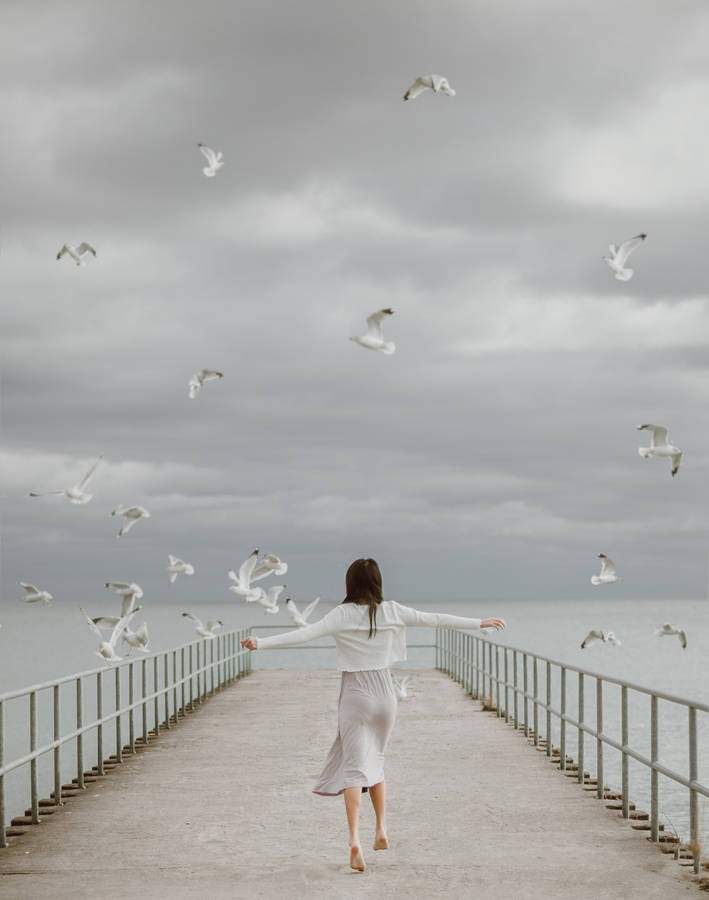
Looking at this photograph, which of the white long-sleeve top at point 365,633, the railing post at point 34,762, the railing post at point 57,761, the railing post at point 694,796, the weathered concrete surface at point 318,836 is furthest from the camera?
the railing post at point 57,761

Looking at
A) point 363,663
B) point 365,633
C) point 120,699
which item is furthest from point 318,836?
point 120,699

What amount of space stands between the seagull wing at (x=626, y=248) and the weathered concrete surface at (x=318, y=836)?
5233mm

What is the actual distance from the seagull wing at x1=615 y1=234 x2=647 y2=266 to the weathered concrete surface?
523cm

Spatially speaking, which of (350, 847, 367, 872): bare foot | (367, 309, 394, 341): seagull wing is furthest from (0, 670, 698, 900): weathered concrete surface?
(367, 309, 394, 341): seagull wing

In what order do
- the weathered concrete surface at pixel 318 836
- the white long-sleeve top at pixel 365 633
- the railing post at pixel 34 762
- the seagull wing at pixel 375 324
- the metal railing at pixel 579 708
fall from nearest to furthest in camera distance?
1. the weathered concrete surface at pixel 318 836
2. the white long-sleeve top at pixel 365 633
3. the metal railing at pixel 579 708
4. the railing post at pixel 34 762
5. the seagull wing at pixel 375 324

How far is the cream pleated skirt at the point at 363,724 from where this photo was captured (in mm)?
7902

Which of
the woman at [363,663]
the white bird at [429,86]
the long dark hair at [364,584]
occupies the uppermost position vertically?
the white bird at [429,86]

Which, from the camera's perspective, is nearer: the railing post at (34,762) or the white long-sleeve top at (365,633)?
the white long-sleeve top at (365,633)

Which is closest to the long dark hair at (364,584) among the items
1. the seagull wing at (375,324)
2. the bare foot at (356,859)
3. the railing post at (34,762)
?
the bare foot at (356,859)

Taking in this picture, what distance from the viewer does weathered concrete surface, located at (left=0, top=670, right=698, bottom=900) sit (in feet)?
25.2

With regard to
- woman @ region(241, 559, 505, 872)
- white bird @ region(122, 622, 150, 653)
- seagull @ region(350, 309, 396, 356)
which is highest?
seagull @ region(350, 309, 396, 356)

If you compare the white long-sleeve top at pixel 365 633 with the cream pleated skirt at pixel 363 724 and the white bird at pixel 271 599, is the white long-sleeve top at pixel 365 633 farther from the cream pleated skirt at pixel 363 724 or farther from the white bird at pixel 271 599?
the white bird at pixel 271 599

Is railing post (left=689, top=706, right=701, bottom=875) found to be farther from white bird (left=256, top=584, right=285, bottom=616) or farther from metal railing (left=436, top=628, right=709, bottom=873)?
white bird (left=256, top=584, right=285, bottom=616)

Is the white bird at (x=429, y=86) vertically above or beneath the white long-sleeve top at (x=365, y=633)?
above
